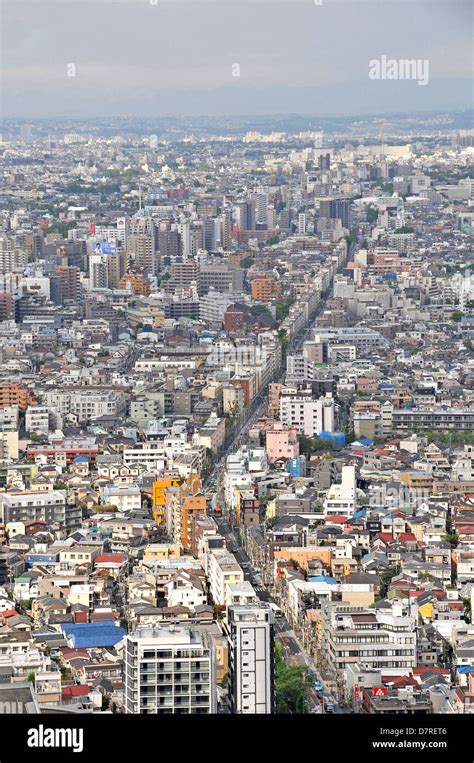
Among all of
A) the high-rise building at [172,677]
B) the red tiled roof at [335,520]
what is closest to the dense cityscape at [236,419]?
the high-rise building at [172,677]

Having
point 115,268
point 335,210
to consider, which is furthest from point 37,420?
point 335,210

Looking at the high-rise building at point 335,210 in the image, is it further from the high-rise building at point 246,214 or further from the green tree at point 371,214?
the high-rise building at point 246,214

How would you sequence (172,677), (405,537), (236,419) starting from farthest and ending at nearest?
(236,419) → (405,537) → (172,677)

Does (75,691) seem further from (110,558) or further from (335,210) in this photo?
(335,210)

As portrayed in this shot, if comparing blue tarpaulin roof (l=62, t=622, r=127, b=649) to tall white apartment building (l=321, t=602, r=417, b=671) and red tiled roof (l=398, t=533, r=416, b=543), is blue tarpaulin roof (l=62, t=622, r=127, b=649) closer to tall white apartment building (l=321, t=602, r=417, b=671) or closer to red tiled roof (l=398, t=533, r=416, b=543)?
tall white apartment building (l=321, t=602, r=417, b=671)

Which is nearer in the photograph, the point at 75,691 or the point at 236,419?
the point at 75,691

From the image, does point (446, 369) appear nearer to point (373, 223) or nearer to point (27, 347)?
point (27, 347)
